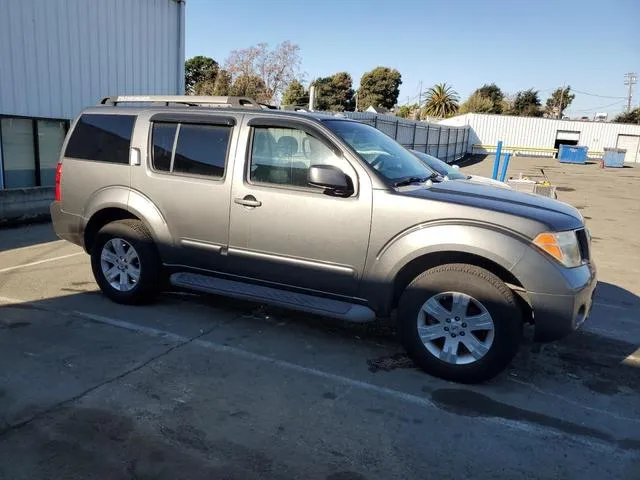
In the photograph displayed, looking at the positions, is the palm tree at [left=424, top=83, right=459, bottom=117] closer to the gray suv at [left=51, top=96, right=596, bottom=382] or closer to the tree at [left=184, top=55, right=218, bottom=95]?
the tree at [left=184, top=55, right=218, bottom=95]

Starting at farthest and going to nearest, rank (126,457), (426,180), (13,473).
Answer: (426,180) → (126,457) → (13,473)

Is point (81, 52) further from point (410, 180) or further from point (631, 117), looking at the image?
point (631, 117)

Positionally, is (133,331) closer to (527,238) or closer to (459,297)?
(459,297)

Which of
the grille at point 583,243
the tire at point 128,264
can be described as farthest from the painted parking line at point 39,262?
the grille at point 583,243

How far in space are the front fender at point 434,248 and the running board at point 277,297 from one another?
17cm

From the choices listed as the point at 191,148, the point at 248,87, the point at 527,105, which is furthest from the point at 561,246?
the point at 527,105

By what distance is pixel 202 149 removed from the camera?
4699 mm

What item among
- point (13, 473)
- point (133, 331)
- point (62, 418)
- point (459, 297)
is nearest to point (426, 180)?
point (459, 297)

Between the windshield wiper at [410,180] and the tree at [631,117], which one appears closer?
the windshield wiper at [410,180]

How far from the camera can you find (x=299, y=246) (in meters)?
4.21

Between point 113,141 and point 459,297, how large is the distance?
3.69 metres

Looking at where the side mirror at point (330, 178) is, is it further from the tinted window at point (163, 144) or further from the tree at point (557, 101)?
the tree at point (557, 101)

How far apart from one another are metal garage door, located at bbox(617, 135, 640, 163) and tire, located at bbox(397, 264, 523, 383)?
56765mm

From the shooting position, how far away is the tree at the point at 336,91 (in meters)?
75.3
